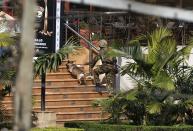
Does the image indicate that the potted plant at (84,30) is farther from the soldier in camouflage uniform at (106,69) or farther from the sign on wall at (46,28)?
the sign on wall at (46,28)

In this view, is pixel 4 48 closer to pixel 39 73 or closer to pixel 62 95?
pixel 39 73

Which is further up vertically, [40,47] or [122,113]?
[40,47]

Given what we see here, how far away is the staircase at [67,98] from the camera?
663 inches

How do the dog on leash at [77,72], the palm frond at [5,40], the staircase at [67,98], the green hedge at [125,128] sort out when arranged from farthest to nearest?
the dog on leash at [77,72]
the staircase at [67,98]
the palm frond at [5,40]
the green hedge at [125,128]

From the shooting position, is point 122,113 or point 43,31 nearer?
point 122,113

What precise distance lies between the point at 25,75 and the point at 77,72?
12.7 meters

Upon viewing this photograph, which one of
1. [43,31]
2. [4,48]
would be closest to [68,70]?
[43,31]

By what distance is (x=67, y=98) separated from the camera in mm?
17359

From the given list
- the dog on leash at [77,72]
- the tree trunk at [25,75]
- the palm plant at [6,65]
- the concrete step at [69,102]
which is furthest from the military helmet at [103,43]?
the tree trunk at [25,75]

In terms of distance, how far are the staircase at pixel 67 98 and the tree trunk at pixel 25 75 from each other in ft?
36.1

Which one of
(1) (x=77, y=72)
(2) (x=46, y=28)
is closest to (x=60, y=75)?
(1) (x=77, y=72)

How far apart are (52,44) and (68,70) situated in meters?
2.20

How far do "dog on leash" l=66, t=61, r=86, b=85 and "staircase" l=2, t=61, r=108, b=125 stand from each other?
0.37 ft

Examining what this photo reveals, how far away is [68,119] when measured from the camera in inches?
663
